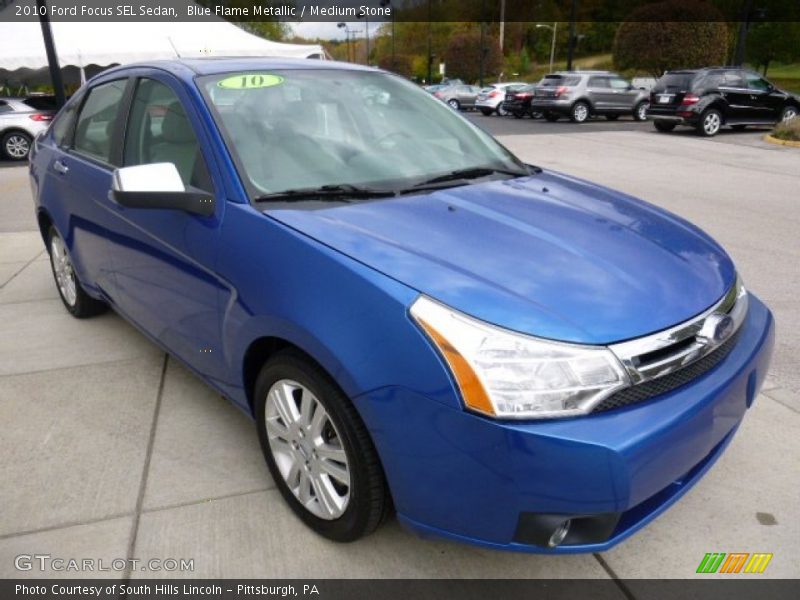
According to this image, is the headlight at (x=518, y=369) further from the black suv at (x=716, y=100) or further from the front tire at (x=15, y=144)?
the black suv at (x=716, y=100)

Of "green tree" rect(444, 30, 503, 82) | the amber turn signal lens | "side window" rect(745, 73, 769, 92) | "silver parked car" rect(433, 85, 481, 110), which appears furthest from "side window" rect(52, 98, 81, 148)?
"green tree" rect(444, 30, 503, 82)

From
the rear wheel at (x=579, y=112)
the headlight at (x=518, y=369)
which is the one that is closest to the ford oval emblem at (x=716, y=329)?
the headlight at (x=518, y=369)

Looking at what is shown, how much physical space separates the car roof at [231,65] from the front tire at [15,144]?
498 inches

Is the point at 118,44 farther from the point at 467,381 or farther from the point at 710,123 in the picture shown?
the point at 467,381

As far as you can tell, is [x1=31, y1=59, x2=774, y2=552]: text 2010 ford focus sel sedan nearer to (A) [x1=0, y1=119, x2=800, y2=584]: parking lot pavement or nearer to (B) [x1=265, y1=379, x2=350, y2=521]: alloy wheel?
(B) [x1=265, y1=379, x2=350, y2=521]: alloy wheel

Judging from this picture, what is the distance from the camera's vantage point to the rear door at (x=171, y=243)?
2490mm

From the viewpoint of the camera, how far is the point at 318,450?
85.0 inches

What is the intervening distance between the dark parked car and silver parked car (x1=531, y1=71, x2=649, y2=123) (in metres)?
2.09

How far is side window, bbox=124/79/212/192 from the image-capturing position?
8.56 feet

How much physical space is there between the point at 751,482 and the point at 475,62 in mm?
59653

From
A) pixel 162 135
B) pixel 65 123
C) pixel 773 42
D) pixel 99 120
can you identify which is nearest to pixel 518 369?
pixel 162 135

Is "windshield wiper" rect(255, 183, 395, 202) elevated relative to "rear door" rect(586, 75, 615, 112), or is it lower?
elevated

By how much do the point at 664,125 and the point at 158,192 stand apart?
57.0ft

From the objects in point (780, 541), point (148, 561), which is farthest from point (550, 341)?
point (148, 561)
